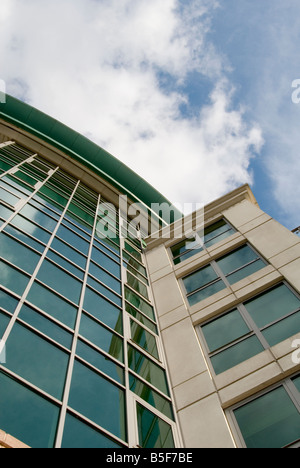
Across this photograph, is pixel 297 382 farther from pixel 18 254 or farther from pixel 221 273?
pixel 18 254

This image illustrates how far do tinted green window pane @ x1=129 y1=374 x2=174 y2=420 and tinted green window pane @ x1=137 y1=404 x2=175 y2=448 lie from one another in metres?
0.37

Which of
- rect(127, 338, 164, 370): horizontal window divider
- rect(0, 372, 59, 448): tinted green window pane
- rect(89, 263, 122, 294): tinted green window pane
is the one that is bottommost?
rect(0, 372, 59, 448): tinted green window pane

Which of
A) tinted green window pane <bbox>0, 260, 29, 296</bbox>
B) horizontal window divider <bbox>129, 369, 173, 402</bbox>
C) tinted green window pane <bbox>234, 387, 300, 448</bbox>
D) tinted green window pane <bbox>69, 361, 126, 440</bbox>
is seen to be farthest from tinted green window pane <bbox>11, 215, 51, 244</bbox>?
tinted green window pane <bbox>234, 387, 300, 448</bbox>

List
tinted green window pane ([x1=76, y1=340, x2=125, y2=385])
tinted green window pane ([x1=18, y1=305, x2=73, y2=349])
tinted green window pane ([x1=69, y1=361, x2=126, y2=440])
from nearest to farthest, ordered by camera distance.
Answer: tinted green window pane ([x1=69, y1=361, x2=126, y2=440]), tinted green window pane ([x1=18, y1=305, x2=73, y2=349]), tinted green window pane ([x1=76, y1=340, x2=125, y2=385])

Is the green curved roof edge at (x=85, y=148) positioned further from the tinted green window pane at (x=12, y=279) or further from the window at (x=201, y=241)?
the tinted green window pane at (x=12, y=279)

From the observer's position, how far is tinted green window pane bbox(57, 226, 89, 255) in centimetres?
1380

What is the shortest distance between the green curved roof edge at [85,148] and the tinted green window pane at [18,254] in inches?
637

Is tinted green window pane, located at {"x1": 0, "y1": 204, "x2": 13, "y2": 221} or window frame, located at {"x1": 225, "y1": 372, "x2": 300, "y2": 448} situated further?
tinted green window pane, located at {"x1": 0, "y1": 204, "x2": 13, "y2": 221}

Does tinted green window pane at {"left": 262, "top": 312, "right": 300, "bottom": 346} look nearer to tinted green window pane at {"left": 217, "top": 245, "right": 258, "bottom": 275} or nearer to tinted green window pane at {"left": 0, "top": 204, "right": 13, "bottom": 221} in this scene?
tinted green window pane at {"left": 217, "top": 245, "right": 258, "bottom": 275}

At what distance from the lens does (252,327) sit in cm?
1042

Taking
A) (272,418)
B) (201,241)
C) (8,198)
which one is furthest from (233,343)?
(8,198)

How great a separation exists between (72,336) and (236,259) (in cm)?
680

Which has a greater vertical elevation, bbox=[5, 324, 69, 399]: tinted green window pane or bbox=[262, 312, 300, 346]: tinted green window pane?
bbox=[262, 312, 300, 346]: tinted green window pane
